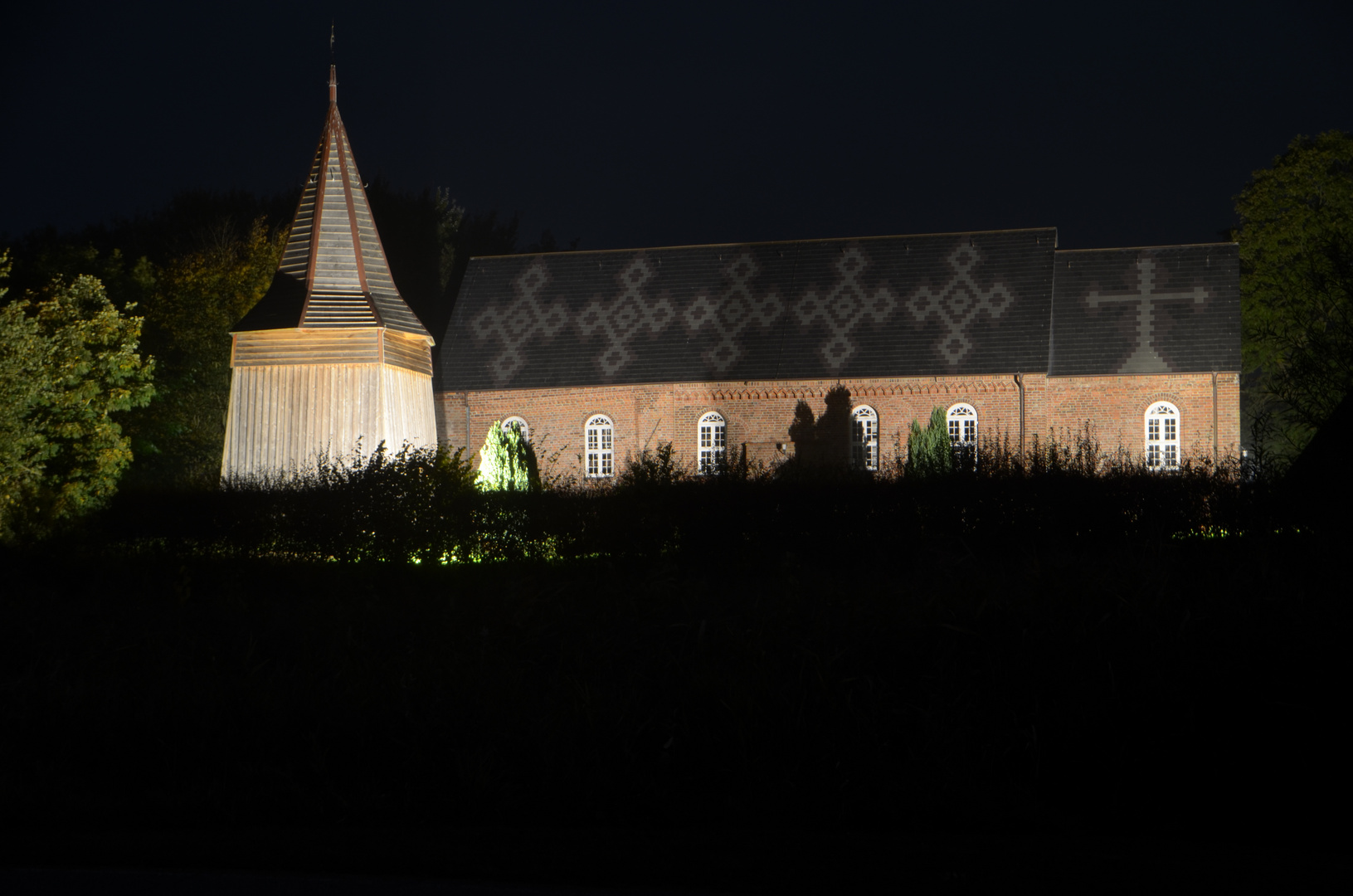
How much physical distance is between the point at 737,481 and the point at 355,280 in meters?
16.0

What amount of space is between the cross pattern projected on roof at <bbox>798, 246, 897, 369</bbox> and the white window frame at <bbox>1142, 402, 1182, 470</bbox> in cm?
793

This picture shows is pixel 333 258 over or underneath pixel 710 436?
over

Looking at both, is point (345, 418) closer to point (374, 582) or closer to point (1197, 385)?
point (374, 582)

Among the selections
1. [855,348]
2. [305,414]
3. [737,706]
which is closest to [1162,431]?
[855,348]

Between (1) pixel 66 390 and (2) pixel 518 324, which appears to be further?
(2) pixel 518 324

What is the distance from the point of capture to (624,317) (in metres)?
38.8

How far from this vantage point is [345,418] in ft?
91.0

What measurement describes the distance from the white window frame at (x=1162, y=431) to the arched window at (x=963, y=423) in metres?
4.57

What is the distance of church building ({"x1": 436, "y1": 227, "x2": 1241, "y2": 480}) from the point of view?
3441cm

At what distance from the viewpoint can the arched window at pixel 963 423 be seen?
3512 centimetres

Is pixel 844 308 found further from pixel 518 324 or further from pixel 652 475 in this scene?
pixel 652 475

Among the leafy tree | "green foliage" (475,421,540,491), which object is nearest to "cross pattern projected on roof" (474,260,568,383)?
"green foliage" (475,421,540,491)

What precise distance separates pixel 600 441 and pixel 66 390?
1483cm

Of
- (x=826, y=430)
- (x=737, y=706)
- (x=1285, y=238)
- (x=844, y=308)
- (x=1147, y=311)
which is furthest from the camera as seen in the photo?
(x=844, y=308)
